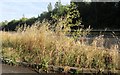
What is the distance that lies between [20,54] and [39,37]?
0.62 meters

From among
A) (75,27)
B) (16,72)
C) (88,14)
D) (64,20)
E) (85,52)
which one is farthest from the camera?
(88,14)

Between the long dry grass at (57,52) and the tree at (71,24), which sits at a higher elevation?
the tree at (71,24)

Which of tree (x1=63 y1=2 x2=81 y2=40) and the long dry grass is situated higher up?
tree (x1=63 y1=2 x2=81 y2=40)

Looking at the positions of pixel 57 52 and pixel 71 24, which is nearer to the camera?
pixel 57 52

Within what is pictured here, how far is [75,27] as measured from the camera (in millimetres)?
8000

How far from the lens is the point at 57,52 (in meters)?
6.35

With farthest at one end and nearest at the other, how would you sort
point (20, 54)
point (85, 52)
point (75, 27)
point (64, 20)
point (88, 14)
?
1. point (88, 14)
2. point (75, 27)
3. point (64, 20)
4. point (20, 54)
5. point (85, 52)

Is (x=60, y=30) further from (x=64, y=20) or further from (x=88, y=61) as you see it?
(x=88, y=61)

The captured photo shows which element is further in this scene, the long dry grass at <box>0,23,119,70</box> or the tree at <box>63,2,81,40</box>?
the tree at <box>63,2,81,40</box>

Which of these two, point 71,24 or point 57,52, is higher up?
point 71,24

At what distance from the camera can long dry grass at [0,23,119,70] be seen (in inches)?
240

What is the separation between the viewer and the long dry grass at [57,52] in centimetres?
610

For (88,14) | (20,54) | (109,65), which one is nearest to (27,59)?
(20,54)

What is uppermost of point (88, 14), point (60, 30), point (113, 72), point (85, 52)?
point (88, 14)
